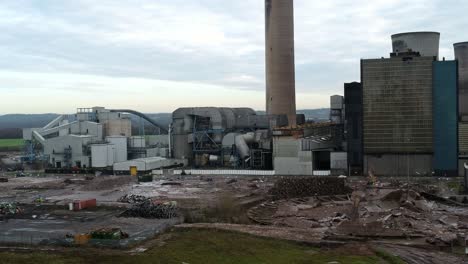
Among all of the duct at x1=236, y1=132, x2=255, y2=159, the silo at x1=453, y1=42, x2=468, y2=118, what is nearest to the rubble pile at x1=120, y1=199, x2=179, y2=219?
the duct at x1=236, y1=132, x2=255, y2=159

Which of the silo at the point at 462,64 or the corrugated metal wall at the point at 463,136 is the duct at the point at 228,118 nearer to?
the corrugated metal wall at the point at 463,136

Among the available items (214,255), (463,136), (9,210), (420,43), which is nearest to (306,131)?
(420,43)

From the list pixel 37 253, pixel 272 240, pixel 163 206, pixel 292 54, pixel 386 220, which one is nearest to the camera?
pixel 37 253

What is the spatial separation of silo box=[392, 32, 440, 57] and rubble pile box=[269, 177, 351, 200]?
92.7 feet

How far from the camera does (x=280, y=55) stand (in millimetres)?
82125

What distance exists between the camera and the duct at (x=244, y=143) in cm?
7106

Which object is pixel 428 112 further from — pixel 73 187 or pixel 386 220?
pixel 73 187

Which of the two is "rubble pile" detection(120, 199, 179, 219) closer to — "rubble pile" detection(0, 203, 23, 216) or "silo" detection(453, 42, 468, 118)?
"rubble pile" detection(0, 203, 23, 216)

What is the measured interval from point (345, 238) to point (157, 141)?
202 ft

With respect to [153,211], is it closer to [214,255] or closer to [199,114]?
[214,255]

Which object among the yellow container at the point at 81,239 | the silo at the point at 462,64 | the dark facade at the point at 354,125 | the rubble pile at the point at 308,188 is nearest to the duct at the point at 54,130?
the dark facade at the point at 354,125

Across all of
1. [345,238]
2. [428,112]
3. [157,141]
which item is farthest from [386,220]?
[157,141]

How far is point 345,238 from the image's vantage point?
31.3m

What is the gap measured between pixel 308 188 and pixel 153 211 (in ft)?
52.2
